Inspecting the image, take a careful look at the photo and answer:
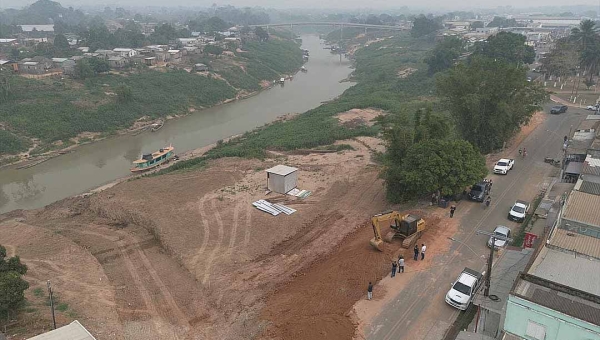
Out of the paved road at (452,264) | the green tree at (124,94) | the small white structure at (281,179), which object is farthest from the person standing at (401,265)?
the green tree at (124,94)

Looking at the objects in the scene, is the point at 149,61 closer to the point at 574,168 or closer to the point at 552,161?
the point at 552,161

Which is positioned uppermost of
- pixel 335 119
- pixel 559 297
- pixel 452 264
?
pixel 559 297

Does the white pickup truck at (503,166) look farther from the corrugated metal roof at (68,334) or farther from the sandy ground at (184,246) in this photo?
the corrugated metal roof at (68,334)

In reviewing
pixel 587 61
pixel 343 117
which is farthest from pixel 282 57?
pixel 587 61

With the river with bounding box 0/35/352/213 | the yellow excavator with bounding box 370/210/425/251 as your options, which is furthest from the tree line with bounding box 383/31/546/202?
the river with bounding box 0/35/352/213

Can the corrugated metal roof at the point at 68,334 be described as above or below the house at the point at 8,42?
below

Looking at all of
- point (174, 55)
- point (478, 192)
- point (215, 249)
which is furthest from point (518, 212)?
point (174, 55)

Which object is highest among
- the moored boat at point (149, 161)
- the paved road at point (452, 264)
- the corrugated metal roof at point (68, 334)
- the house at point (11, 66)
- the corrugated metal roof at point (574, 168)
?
the house at point (11, 66)

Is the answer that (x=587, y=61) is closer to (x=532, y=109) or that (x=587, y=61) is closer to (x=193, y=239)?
(x=532, y=109)
